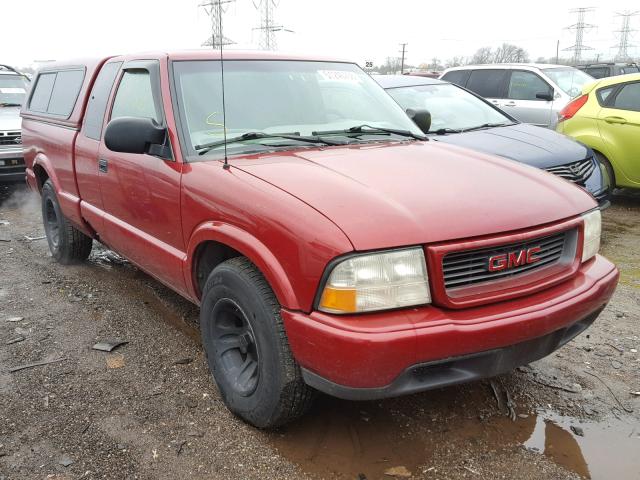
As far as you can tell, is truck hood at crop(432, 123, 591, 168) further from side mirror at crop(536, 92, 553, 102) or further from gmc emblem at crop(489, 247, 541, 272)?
side mirror at crop(536, 92, 553, 102)

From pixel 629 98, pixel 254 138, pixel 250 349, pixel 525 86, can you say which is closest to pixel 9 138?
pixel 254 138

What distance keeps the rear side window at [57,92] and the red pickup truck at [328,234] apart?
1.04m

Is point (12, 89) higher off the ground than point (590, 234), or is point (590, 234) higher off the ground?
point (12, 89)

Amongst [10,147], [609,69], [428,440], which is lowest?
[428,440]

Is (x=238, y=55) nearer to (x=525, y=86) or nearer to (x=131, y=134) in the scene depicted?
(x=131, y=134)

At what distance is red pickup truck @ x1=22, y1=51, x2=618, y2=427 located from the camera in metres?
2.21

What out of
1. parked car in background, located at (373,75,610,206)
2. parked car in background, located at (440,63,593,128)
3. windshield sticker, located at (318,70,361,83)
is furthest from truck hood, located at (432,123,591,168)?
parked car in background, located at (440,63,593,128)

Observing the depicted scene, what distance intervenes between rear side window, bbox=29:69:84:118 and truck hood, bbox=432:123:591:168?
10.6 feet

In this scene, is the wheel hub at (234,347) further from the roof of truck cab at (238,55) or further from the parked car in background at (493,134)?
the parked car in background at (493,134)

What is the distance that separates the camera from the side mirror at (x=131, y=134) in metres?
3.08

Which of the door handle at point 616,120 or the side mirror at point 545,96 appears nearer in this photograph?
the door handle at point 616,120

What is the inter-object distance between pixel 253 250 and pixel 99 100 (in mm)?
2473

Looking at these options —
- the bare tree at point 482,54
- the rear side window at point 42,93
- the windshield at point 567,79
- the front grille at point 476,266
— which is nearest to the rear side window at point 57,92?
the rear side window at point 42,93

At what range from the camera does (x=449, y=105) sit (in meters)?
6.57
